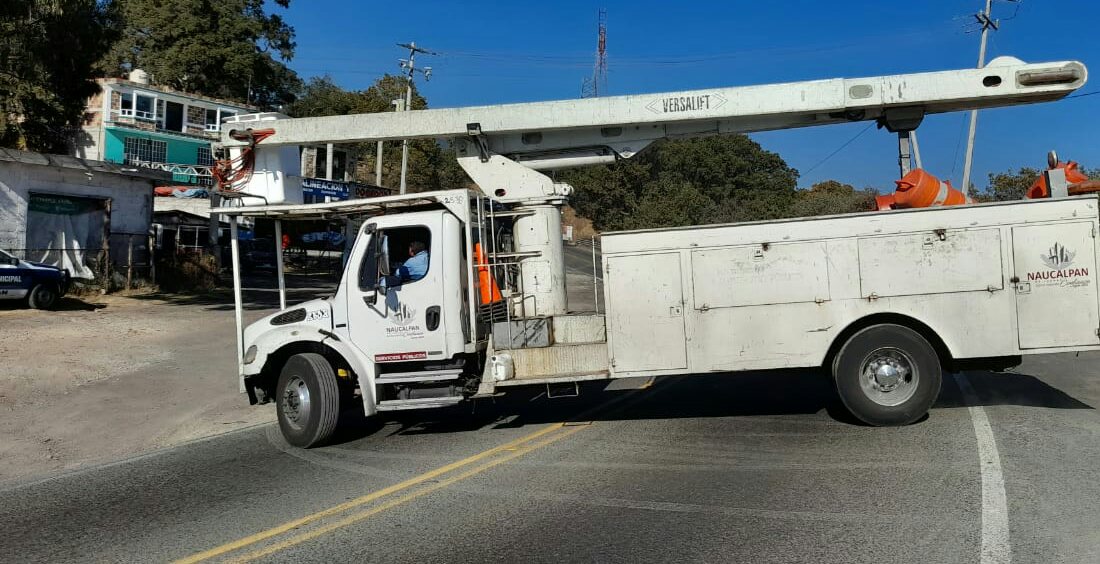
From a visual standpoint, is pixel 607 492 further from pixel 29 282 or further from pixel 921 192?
pixel 29 282

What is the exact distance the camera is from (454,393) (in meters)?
8.17

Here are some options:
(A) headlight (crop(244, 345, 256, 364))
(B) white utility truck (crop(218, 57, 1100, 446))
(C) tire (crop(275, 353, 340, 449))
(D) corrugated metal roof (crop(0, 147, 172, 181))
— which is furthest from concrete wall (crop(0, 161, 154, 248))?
(C) tire (crop(275, 353, 340, 449))

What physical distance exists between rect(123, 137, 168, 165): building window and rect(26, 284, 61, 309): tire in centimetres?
3488

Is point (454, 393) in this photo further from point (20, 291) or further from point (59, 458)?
point (20, 291)

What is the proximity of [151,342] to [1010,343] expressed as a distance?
14714 millimetres

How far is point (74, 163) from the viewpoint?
73.0ft

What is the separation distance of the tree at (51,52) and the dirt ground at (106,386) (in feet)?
19.5

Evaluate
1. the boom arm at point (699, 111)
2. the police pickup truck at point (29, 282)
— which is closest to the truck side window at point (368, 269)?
the boom arm at point (699, 111)

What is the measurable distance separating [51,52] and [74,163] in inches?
140

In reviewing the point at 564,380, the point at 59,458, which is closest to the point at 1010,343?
the point at 564,380

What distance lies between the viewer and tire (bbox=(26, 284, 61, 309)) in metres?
18.4

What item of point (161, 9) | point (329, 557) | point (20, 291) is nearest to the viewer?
point (329, 557)

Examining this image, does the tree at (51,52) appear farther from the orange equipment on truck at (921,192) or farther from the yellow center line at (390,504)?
the orange equipment on truck at (921,192)

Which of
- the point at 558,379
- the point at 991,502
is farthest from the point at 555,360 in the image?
the point at 991,502
